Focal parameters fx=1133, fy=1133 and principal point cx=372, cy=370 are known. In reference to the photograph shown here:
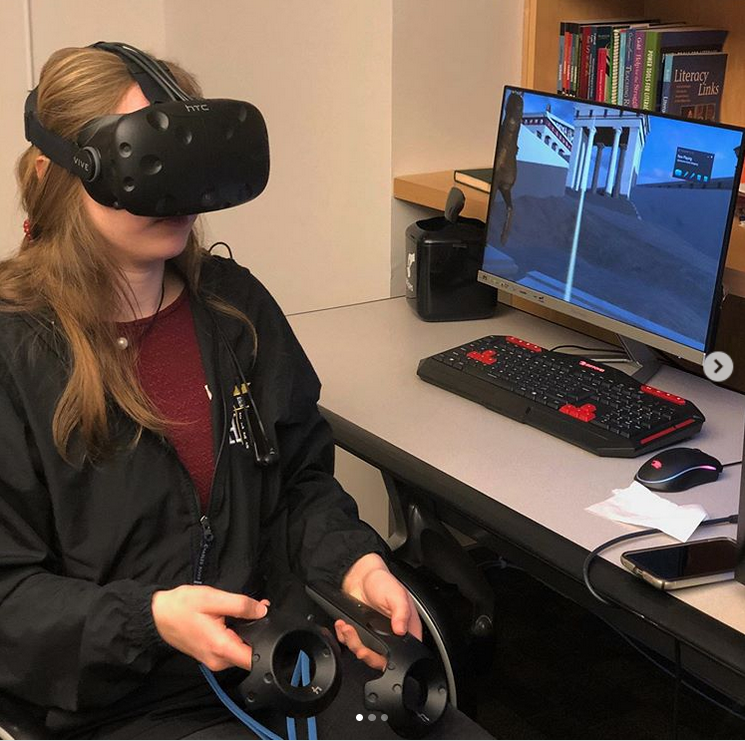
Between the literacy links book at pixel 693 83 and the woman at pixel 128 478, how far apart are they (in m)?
1.08

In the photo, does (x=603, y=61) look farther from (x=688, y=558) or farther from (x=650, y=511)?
(x=688, y=558)

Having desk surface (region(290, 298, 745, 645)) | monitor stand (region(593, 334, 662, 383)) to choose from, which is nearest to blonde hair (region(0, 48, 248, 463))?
desk surface (region(290, 298, 745, 645))

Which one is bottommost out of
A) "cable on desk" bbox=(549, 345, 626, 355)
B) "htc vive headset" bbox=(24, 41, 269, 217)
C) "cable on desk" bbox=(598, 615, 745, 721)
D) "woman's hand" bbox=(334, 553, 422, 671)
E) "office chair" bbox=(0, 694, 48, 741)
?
"cable on desk" bbox=(598, 615, 745, 721)

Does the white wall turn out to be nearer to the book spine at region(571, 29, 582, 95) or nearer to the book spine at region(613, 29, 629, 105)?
the book spine at region(571, 29, 582, 95)

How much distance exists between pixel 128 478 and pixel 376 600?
33cm

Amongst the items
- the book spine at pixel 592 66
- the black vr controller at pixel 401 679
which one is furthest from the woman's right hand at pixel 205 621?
the book spine at pixel 592 66

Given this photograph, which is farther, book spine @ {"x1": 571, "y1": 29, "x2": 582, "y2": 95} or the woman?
book spine @ {"x1": 571, "y1": 29, "x2": 582, "y2": 95}

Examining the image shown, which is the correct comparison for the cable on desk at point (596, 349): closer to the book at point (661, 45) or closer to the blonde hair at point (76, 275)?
the book at point (661, 45)

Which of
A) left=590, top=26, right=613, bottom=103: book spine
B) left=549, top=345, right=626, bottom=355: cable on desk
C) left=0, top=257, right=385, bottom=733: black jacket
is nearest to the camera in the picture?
left=0, top=257, right=385, bottom=733: black jacket

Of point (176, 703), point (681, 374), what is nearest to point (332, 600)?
point (176, 703)

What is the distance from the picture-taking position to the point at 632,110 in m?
1.74

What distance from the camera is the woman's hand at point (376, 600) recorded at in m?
1.29

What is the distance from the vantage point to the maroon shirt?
4.62 feet

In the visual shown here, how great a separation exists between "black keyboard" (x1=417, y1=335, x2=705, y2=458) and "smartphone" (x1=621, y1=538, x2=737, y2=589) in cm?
26
